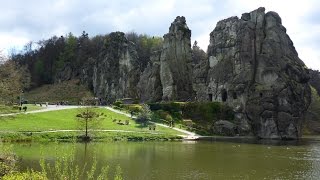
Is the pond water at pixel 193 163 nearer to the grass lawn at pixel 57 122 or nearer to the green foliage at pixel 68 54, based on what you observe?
the grass lawn at pixel 57 122

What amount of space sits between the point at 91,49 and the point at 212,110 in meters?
104

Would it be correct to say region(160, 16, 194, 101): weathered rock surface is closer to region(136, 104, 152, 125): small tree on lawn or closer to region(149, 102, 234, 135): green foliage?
region(149, 102, 234, 135): green foliage

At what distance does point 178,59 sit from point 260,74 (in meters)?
29.5

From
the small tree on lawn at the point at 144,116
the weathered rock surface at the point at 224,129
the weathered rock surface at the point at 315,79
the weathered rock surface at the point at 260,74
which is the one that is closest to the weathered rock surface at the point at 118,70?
the weathered rock surface at the point at 260,74

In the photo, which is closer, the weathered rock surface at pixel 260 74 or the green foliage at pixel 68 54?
the weathered rock surface at pixel 260 74

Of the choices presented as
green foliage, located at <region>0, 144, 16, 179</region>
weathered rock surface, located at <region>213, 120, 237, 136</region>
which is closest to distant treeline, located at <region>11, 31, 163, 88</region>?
weathered rock surface, located at <region>213, 120, 237, 136</region>

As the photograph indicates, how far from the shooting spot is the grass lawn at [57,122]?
6831cm

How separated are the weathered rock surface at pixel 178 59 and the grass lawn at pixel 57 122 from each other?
112 ft


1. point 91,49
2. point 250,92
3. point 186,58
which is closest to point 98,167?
point 250,92

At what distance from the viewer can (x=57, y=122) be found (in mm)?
75188

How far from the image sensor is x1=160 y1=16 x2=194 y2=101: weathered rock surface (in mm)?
120062

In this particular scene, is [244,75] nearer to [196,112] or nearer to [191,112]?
[196,112]

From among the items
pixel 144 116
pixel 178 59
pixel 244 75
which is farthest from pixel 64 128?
pixel 178 59

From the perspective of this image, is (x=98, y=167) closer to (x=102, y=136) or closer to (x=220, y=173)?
(x=220, y=173)
